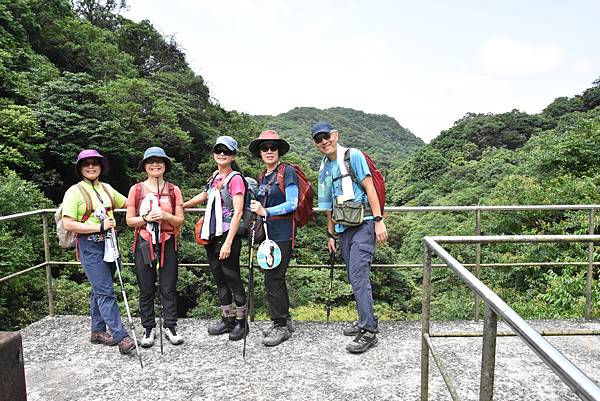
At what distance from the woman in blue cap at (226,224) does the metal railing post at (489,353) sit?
2.19 meters

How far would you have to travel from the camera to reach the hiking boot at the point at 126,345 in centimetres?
322

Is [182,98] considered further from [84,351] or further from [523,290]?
[84,351]

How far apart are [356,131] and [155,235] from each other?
74348 millimetres

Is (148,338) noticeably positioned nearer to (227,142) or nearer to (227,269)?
(227,269)

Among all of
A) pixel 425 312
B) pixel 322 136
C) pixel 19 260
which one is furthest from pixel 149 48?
pixel 425 312

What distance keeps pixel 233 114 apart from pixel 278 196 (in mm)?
26128

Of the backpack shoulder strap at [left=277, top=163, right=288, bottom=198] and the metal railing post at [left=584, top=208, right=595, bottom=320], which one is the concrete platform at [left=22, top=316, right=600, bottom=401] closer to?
the metal railing post at [left=584, top=208, right=595, bottom=320]

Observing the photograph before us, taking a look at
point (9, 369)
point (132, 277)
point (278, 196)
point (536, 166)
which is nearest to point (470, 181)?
point (536, 166)

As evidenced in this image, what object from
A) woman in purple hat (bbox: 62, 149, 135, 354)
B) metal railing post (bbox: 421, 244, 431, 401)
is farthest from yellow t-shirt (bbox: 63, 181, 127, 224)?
metal railing post (bbox: 421, 244, 431, 401)

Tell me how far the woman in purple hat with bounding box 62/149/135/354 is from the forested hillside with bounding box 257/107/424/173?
145 feet

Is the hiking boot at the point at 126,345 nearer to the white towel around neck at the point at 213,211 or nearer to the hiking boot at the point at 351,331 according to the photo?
the white towel around neck at the point at 213,211

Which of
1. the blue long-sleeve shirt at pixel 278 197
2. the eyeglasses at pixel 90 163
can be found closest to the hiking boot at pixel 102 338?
the eyeglasses at pixel 90 163

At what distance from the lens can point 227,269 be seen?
3.37m

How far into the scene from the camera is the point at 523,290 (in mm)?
11203
